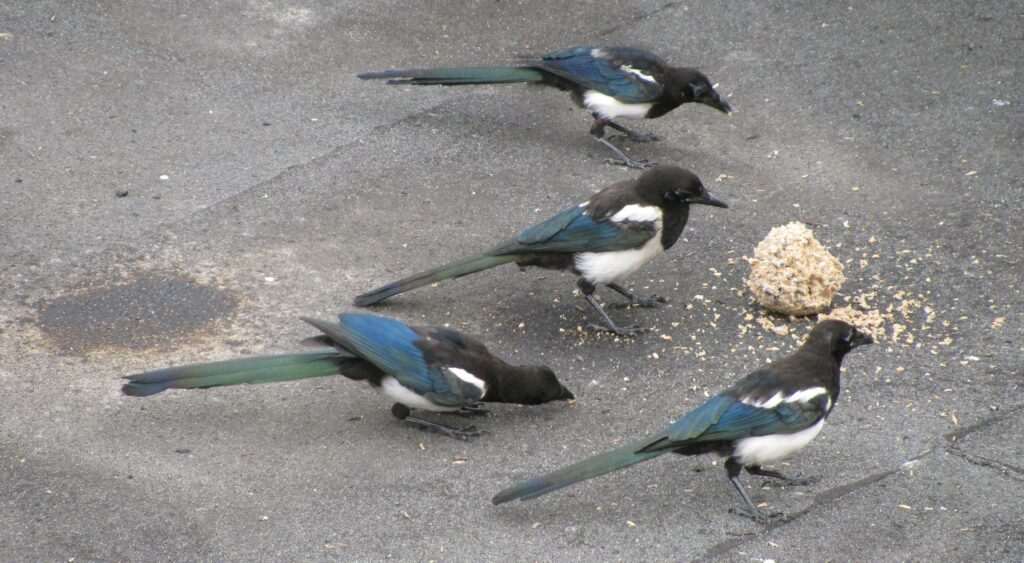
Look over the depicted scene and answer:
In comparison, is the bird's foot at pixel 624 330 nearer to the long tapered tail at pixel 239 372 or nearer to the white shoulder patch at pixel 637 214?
the white shoulder patch at pixel 637 214

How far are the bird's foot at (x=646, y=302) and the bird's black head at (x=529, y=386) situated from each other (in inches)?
45.0

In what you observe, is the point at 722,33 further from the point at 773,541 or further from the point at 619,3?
the point at 773,541

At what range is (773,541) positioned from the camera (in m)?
4.18

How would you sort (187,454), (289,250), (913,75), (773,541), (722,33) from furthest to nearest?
1. (722,33)
2. (913,75)
3. (289,250)
4. (187,454)
5. (773,541)

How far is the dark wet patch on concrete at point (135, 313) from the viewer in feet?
17.5

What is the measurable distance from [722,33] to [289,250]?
425 cm

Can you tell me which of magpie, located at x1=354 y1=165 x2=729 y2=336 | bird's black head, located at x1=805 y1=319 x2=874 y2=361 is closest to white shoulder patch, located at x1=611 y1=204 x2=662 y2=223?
magpie, located at x1=354 y1=165 x2=729 y2=336

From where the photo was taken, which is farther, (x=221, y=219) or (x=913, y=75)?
(x=913, y=75)

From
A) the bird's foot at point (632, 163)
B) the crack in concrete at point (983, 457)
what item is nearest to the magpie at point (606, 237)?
the crack in concrete at point (983, 457)

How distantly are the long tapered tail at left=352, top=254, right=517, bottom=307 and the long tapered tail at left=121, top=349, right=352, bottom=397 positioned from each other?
0.91 meters

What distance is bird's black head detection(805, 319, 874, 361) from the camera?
4500 mm

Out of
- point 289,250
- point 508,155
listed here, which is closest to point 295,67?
point 508,155

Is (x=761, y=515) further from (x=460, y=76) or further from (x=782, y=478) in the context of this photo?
(x=460, y=76)

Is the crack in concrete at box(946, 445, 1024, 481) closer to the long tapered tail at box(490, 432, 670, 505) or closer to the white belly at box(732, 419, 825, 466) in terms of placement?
the white belly at box(732, 419, 825, 466)
